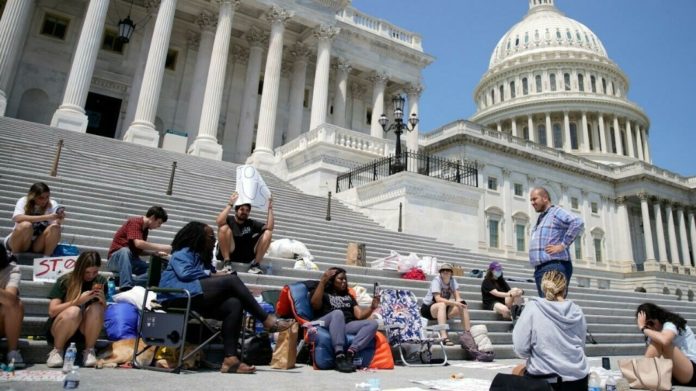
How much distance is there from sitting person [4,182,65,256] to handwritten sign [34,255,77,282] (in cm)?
83

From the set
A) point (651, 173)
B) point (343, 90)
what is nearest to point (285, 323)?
point (343, 90)

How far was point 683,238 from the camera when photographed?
5266 centimetres

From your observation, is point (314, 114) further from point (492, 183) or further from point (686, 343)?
point (686, 343)

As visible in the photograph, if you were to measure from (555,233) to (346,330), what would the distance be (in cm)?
307

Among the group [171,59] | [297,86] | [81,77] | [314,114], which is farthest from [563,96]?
[81,77]

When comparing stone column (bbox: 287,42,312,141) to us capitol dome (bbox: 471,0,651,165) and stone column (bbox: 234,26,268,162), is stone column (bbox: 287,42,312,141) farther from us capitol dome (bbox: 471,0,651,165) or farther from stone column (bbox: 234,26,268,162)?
us capitol dome (bbox: 471,0,651,165)

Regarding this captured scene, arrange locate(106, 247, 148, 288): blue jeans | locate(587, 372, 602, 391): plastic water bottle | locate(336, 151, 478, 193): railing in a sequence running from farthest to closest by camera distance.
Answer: locate(336, 151, 478, 193): railing < locate(106, 247, 148, 288): blue jeans < locate(587, 372, 602, 391): plastic water bottle

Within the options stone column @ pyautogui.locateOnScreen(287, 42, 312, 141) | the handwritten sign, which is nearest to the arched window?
stone column @ pyautogui.locateOnScreen(287, 42, 312, 141)

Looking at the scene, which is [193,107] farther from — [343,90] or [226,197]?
[226,197]

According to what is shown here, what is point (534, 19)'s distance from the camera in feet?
271

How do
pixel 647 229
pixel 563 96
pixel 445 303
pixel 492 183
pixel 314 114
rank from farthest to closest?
1. pixel 563 96
2. pixel 647 229
3. pixel 492 183
4. pixel 314 114
5. pixel 445 303

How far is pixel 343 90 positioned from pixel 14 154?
20.9 metres

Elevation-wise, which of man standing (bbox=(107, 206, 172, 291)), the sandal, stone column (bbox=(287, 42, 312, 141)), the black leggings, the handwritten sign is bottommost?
the sandal

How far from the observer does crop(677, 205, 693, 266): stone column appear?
52.2 metres
